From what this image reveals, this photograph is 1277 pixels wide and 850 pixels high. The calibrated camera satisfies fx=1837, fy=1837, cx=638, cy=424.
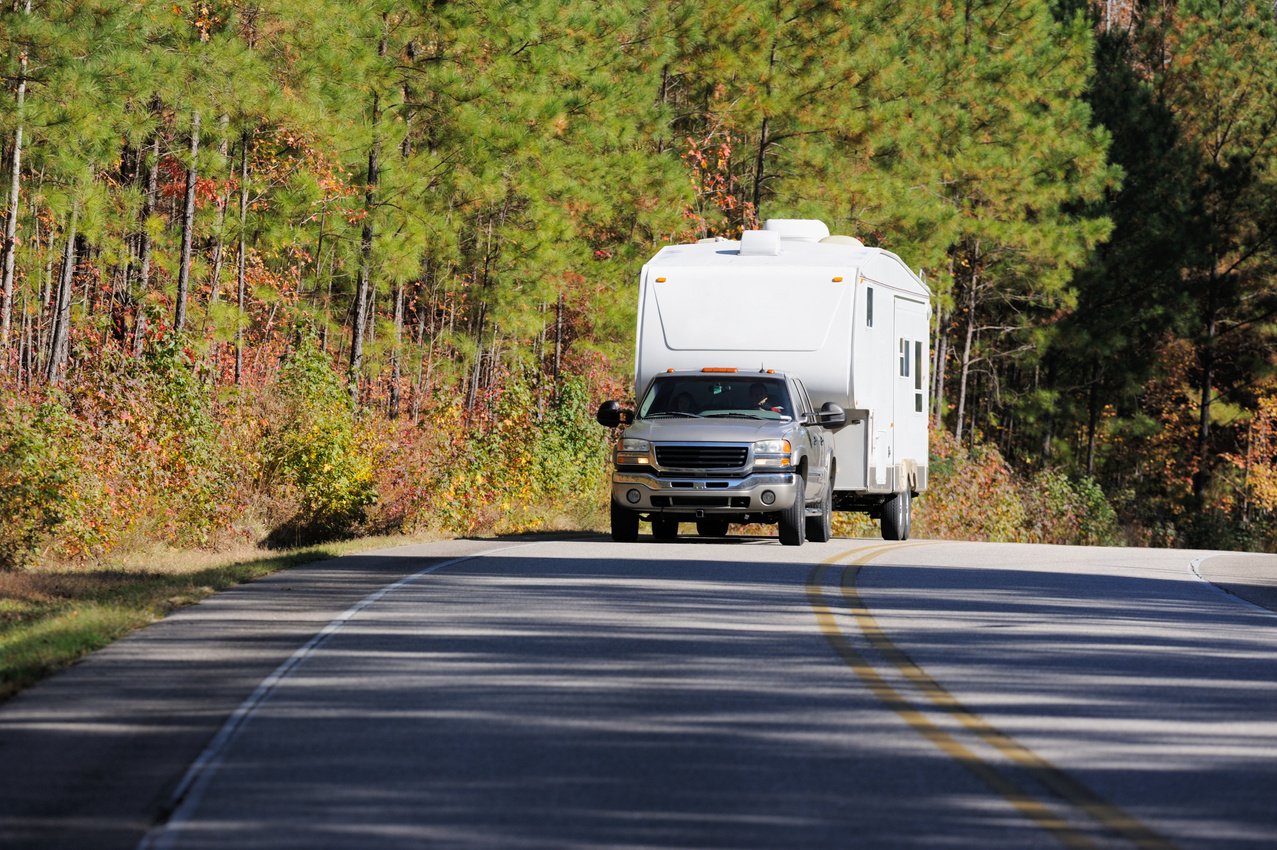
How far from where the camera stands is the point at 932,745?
9.15 metres

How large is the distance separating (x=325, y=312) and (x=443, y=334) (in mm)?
6342

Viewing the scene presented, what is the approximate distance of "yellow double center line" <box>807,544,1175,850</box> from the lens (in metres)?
7.39

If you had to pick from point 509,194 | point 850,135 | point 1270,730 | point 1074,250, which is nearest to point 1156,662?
point 1270,730

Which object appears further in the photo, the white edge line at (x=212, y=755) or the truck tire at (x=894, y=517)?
the truck tire at (x=894, y=517)

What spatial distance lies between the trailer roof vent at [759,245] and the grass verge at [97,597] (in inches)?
255

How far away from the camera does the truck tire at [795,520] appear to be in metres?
22.5

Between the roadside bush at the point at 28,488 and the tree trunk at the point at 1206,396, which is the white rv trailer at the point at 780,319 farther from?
the tree trunk at the point at 1206,396

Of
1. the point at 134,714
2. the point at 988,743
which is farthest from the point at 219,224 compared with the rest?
the point at 988,743

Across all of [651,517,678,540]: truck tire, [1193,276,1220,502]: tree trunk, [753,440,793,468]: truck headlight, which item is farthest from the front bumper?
[1193,276,1220,502]: tree trunk

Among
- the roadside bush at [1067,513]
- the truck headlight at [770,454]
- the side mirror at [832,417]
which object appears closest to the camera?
the truck headlight at [770,454]

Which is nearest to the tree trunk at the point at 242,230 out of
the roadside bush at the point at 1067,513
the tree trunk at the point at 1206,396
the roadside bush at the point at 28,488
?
the roadside bush at the point at 28,488

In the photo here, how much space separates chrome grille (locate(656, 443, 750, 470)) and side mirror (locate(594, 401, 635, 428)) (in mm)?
746

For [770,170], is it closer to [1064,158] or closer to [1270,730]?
[1064,158]

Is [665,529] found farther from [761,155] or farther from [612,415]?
[761,155]
